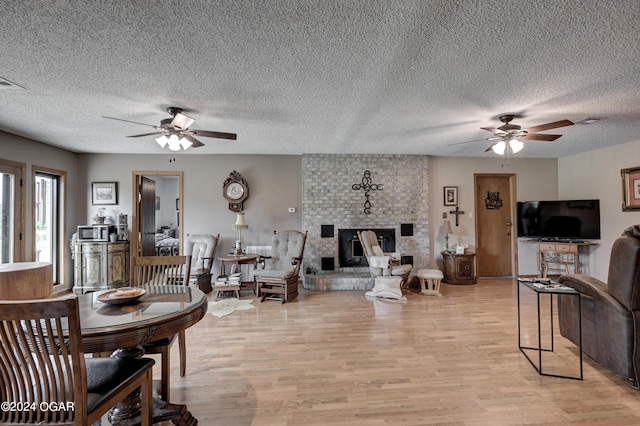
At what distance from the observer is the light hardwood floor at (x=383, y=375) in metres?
1.93

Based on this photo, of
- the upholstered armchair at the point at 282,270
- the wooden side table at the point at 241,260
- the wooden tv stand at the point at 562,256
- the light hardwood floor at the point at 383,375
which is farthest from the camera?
the wooden tv stand at the point at 562,256

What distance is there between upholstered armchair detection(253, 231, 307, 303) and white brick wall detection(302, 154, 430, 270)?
732 millimetres

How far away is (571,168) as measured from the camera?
5930mm

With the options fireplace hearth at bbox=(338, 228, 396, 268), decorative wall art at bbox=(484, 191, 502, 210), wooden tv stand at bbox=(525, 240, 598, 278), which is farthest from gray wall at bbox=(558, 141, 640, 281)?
fireplace hearth at bbox=(338, 228, 396, 268)

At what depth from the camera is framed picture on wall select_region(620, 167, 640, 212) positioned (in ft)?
15.6

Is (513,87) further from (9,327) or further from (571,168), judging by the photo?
(571,168)

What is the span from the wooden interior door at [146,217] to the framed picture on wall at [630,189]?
26.9ft

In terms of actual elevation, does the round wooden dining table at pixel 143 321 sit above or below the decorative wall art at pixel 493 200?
below

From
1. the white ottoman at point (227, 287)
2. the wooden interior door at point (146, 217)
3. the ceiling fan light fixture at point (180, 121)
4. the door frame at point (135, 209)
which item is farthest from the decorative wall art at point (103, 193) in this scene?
the ceiling fan light fixture at point (180, 121)

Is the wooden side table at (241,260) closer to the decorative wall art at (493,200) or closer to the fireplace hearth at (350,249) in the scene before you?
the fireplace hearth at (350,249)

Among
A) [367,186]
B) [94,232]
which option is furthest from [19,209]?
[367,186]

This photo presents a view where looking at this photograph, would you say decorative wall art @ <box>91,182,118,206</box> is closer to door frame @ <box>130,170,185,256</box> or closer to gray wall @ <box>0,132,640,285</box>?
gray wall @ <box>0,132,640,285</box>

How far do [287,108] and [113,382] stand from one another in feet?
9.02

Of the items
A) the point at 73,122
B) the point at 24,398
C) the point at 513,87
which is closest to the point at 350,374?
the point at 24,398
